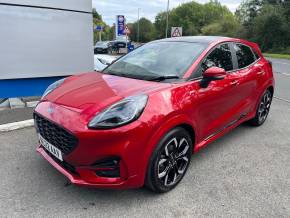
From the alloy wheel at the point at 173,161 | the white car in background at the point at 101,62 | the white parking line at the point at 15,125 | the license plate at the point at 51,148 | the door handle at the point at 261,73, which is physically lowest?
the white parking line at the point at 15,125

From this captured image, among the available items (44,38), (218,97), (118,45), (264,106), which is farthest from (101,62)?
(118,45)

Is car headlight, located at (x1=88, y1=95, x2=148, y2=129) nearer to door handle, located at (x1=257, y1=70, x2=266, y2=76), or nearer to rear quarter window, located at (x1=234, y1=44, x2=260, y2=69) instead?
rear quarter window, located at (x1=234, y1=44, x2=260, y2=69)

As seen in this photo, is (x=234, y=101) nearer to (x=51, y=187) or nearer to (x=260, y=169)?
(x=260, y=169)

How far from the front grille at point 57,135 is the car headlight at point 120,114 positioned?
244mm

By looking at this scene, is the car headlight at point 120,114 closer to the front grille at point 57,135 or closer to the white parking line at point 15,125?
the front grille at point 57,135

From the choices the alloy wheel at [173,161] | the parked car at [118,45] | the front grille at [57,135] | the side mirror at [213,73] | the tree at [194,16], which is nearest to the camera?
the front grille at [57,135]

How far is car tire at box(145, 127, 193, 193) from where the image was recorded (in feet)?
9.14

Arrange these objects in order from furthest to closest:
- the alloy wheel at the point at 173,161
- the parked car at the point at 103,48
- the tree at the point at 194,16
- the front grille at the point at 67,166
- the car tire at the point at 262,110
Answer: the tree at the point at 194,16 → the parked car at the point at 103,48 → the car tire at the point at 262,110 → the alloy wheel at the point at 173,161 → the front grille at the point at 67,166

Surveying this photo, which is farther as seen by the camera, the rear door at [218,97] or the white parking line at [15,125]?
the white parking line at [15,125]

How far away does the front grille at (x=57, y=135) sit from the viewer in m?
2.60

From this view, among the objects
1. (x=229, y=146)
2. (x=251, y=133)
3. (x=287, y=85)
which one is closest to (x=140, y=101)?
(x=229, y=146)

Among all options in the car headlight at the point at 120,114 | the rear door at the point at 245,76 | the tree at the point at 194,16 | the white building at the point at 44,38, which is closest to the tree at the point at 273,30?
the tree at the point at 194,16

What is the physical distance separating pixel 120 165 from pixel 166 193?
2.49 ft

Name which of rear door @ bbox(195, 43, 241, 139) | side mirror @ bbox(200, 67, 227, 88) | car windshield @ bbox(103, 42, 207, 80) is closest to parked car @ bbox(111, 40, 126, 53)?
Answer: car windshield @ bbox(103, 42, 207, 80)
